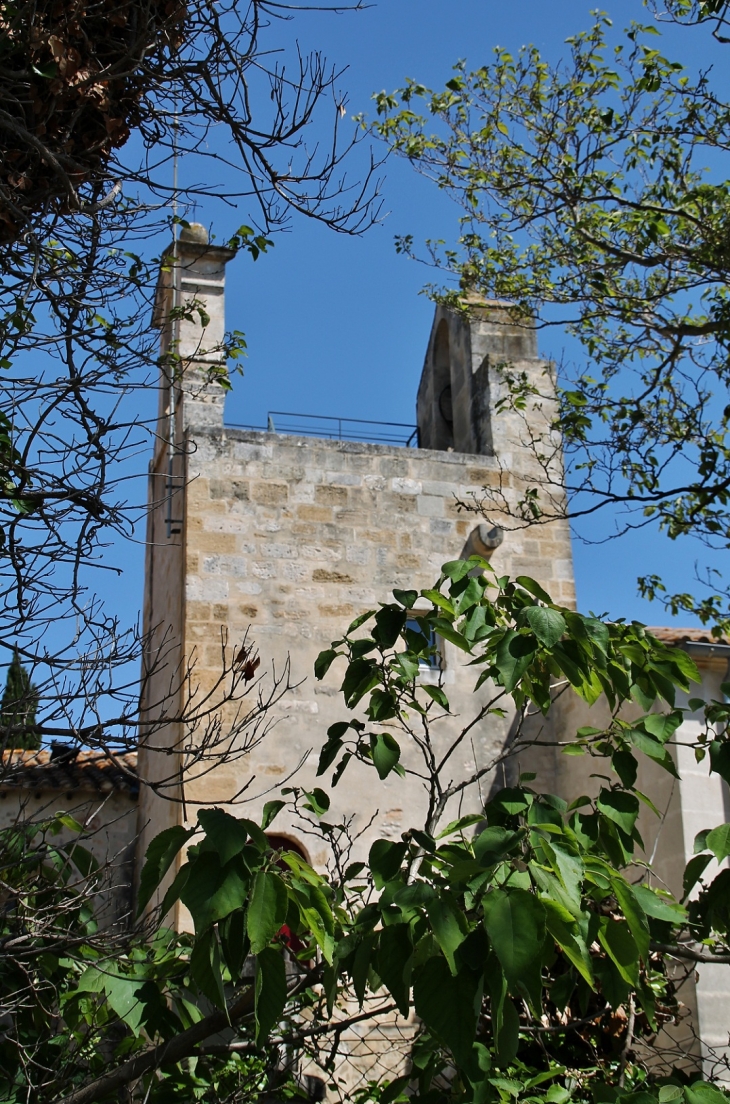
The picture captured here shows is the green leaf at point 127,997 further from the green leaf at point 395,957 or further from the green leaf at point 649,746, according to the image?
the green leaf at point 649,746

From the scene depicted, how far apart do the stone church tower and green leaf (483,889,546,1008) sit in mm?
4811

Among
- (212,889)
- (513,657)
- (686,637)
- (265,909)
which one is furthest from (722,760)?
(686,637)

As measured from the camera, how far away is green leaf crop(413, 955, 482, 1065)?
103 inches

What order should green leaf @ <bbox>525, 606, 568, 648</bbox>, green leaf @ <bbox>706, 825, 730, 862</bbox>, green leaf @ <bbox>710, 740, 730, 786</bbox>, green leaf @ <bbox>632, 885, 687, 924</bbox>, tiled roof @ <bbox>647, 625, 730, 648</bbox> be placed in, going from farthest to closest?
tiled roof @ <bbox>647, 625, 730, 648</bbox>, green leaf @ <bbox>710, 740, 730, 786</bbox>, green leaf @ <bbox>706, 825, 730, 862</bbox>, green leaf @ <bbox>632, 885, 687, 924</bbox>, green leaf @ <bbox>525, 606, 568, 648</bbox>

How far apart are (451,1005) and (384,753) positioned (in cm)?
91

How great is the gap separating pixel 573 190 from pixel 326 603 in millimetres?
3064

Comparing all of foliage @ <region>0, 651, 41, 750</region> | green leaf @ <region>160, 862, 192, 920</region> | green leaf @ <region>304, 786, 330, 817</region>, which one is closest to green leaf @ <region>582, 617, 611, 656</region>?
green leaf @ <region>304, 786, 330, 817</region>

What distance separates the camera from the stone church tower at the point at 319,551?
25.7ft

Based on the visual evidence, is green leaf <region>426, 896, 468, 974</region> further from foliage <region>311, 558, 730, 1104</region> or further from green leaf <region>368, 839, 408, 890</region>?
green leaf <region>368, 839, 408, 890</region>

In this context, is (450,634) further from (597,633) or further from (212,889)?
(212,889)

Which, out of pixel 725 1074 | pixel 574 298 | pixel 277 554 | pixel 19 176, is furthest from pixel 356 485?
pixel 19 176

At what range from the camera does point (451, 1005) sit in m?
2.64

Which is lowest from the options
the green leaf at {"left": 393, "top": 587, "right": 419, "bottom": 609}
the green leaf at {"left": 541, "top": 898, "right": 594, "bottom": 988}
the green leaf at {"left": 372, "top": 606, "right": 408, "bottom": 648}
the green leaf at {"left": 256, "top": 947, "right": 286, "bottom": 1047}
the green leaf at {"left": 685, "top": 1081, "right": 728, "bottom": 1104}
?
the green leaf at {"left": 685, "top": 1081, "right": 728, "bottom": 1104}

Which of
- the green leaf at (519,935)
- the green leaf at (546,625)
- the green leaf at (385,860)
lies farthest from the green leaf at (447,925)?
the green leaf at (546,625)
